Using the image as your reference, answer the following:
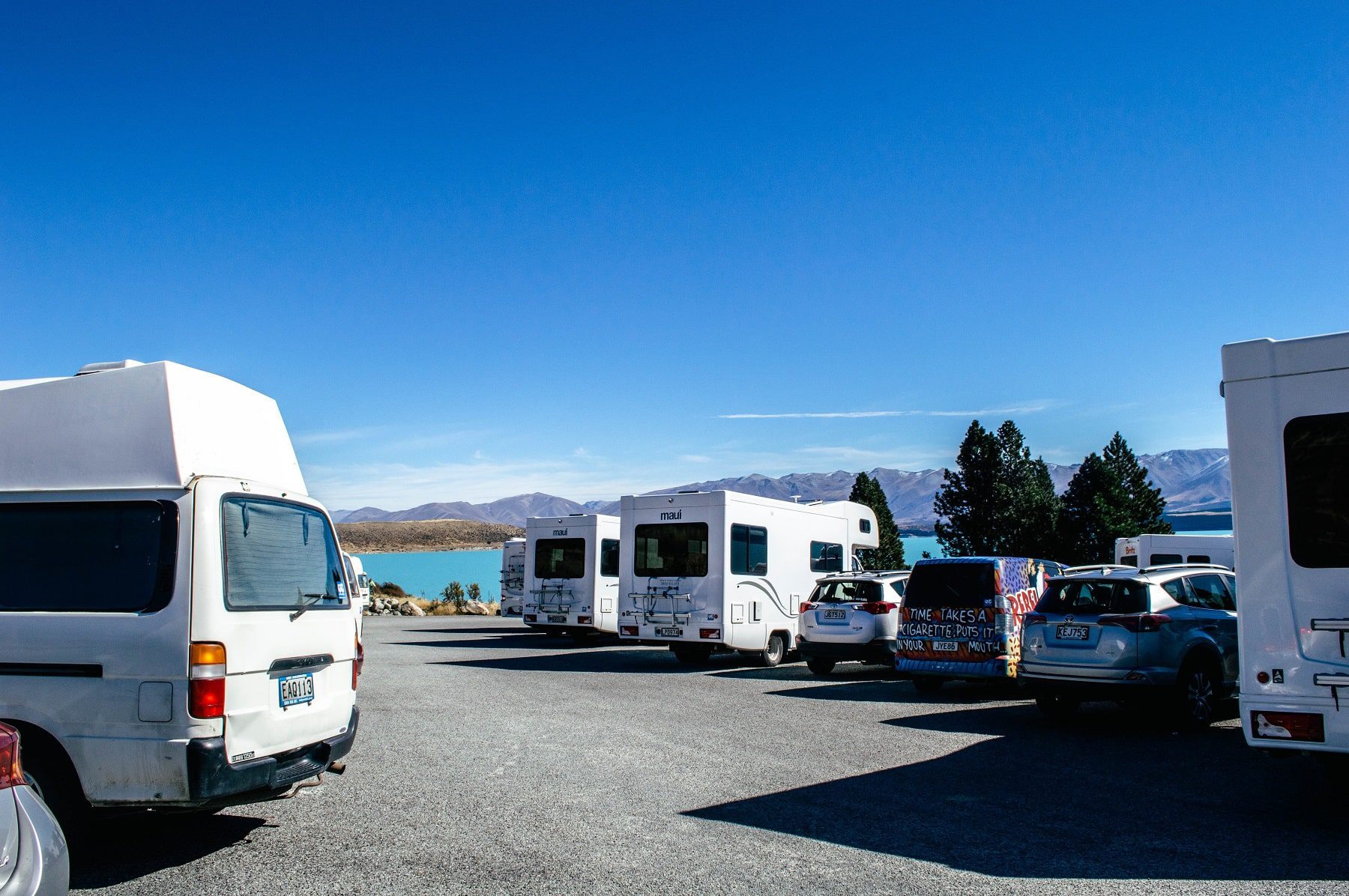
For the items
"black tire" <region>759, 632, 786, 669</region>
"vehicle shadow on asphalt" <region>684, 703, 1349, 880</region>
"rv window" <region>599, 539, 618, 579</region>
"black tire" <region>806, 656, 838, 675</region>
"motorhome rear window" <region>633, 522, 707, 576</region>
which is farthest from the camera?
"rv window" <region>599, 539, 618, 579</region>

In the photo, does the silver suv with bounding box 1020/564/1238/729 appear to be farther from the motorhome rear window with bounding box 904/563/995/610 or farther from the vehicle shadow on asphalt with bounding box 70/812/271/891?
the vehicle shadow on asphalt with bounding box 70/812/271/891

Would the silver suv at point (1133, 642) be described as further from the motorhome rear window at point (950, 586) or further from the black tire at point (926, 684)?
the black tire at point (926, 684)

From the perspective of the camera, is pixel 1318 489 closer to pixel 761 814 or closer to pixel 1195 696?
pixel 761 814

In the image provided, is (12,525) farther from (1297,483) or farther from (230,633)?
(1297,483)

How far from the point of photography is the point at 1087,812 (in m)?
6.69

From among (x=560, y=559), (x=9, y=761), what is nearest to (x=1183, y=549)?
(x=560, y=559)

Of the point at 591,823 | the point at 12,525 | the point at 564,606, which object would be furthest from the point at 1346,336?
the point at 564,606

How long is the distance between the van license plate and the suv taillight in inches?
80.3

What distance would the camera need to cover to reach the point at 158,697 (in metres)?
5.19

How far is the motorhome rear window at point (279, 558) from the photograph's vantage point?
18.4 ft

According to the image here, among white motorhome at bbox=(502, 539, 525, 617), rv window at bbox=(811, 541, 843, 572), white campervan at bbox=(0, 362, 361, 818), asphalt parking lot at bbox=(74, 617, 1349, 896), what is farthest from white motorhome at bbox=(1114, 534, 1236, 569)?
white campervan at bbox=(0, 362, 361, 818)

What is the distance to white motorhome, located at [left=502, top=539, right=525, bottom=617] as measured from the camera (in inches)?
1088

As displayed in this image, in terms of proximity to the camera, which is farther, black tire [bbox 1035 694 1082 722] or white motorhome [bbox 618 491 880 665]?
white motorhome [bbox 618 491 880 665]

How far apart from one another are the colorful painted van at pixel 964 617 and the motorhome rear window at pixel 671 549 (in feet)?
13.9
